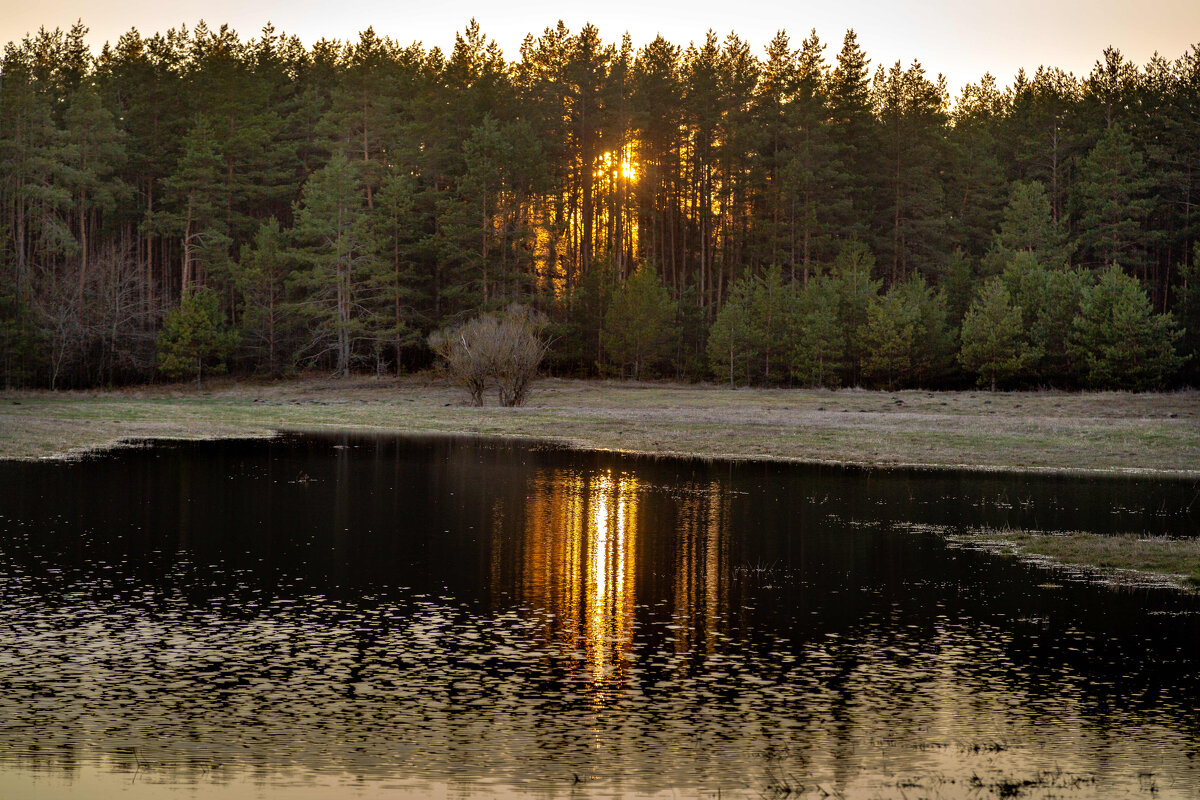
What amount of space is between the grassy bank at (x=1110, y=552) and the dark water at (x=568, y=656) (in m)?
0.78

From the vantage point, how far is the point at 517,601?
45.3ft

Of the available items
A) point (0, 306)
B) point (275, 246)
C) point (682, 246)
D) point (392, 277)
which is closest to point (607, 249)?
point (682, 246)

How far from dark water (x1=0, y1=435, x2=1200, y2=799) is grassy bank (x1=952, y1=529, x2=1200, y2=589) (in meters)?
0.78

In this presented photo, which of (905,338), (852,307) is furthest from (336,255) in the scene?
(905,338)

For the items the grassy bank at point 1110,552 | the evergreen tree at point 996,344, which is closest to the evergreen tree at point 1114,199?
the evergreen tree at point 996,344

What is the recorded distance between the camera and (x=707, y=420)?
4581 centimetres

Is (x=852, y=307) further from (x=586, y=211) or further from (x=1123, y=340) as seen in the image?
(x=586, y=211)

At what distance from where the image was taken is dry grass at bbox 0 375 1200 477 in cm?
3481

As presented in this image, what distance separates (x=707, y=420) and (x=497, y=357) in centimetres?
1133

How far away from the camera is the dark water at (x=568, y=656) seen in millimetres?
→ 8070

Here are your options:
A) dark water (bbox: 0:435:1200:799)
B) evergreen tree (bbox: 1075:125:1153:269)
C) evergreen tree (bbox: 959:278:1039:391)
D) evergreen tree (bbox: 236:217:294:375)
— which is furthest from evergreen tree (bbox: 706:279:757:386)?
dark water (bbox: 0:435:1200:799)

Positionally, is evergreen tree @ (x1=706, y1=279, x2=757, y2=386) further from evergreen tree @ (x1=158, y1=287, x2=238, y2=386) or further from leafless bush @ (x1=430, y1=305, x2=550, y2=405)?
evergreen tree @ (x1=158, y1=287, x2=238, y2=386)

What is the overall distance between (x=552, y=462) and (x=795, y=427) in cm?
1327

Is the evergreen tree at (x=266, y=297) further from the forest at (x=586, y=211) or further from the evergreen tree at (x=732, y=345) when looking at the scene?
the evergreen tree at (x=732, y=345)
